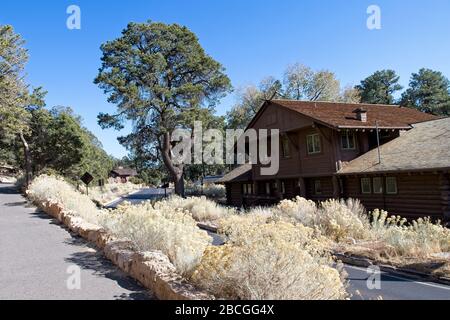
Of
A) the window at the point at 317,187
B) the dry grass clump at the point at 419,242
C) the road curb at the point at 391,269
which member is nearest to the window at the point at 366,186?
the window at the point at 317,187

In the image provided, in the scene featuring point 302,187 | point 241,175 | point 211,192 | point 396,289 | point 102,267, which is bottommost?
point 396,289

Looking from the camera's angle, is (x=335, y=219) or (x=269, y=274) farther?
(x=335, y=219)

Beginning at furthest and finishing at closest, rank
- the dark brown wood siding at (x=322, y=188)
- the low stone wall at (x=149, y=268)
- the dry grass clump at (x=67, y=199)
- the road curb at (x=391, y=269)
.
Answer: the dark brown wood siding at (x=322, y=188)
the dry grass clump at (x=67, y=199)
the road curb at (x=391, y=269)
the low stone wall at (x=149, y=268)

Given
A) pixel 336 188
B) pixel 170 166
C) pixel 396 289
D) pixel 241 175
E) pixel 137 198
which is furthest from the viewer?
pixel 137 198

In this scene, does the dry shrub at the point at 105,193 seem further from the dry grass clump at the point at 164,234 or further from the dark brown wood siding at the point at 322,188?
the dry grass clump at the point at 164,234

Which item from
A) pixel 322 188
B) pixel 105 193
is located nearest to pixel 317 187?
pixel 322 188

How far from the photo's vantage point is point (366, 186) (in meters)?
21.5

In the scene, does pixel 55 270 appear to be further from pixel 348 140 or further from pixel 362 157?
pixel 348 140

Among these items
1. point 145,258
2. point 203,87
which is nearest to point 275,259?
point 145,258

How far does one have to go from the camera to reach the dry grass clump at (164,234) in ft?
22.9

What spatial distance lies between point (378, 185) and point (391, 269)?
33.9 feet
